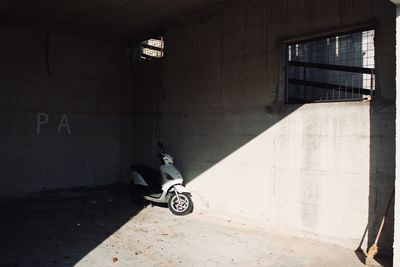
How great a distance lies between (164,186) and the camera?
252 inches

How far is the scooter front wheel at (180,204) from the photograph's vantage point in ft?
20.3

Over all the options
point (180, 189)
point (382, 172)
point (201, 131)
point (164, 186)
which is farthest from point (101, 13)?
point (382, 172)

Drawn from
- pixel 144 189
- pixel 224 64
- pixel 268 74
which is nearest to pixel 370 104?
pixel 268 74

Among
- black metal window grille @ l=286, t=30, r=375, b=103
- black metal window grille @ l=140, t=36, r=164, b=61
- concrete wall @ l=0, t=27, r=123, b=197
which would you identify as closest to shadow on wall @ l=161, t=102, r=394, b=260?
black metal window grille @ l=286, t=30, r=375, b=103

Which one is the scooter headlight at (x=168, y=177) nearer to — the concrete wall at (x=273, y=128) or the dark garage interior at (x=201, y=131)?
the dark garage interior at (x=201, y=131)

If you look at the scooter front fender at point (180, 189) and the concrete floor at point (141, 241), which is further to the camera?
the scooter front fender at point (180, 189)

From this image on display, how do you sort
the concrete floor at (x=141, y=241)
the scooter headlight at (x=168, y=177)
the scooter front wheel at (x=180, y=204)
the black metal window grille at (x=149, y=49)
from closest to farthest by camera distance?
the concrete floor at (x=141, y=241), the scooter front wheel at (x=180, y=204), the scooter headlight at (x=168, y=177), the black metal window grille at (x=149, y=49)

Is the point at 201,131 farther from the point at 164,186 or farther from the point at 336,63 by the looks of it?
the point at 336,63

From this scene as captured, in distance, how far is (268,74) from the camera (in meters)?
5.38

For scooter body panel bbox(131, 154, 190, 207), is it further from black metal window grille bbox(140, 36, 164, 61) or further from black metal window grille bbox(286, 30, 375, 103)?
black metal window grille bbox(140, 36, 164, 61)

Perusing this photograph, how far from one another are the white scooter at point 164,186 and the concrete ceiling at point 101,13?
236cm

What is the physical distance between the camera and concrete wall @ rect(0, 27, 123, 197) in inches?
283

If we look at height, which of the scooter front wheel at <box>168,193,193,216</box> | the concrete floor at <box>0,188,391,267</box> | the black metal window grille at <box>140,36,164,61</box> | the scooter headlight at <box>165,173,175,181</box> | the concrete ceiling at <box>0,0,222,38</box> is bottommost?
the concrete floor at <box>0,188,391,267</box>

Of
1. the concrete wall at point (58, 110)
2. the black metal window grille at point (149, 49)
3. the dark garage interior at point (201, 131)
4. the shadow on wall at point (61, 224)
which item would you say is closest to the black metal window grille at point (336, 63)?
the dark garage interior at point (201, 131)
